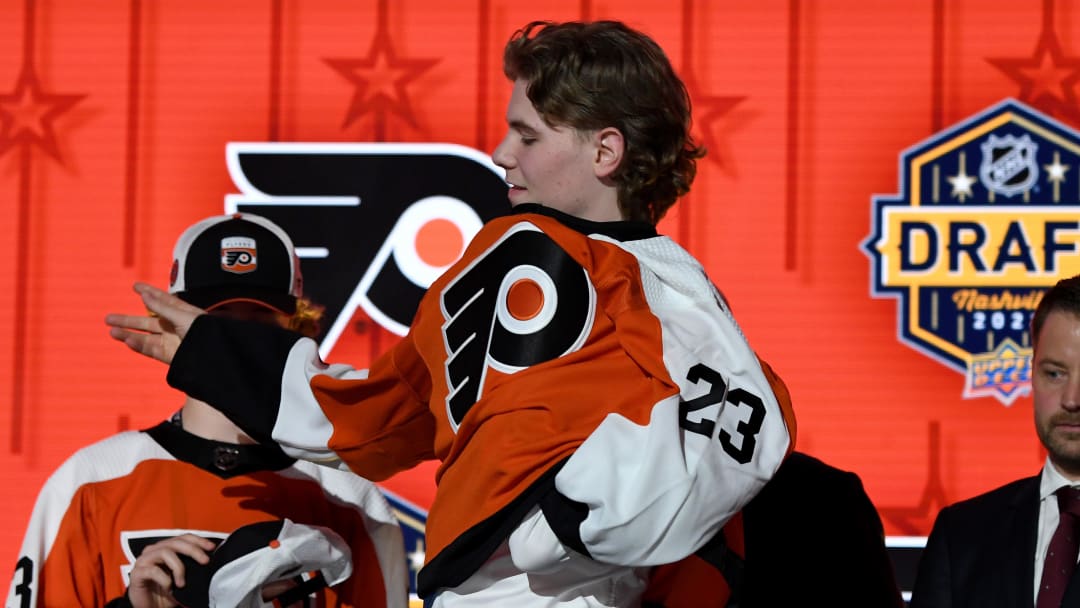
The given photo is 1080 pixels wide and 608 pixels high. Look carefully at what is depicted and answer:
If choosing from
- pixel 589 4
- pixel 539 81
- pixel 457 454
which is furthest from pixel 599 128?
pixel 589 4

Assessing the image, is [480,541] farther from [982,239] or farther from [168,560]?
[982,239]

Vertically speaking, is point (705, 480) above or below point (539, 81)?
below

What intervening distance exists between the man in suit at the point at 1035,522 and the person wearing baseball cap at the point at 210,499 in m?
0.86

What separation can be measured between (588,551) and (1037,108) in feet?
6.58

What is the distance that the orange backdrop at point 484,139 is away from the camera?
277 cm

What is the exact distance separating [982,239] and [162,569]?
1.84 metres

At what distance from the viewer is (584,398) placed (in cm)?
121

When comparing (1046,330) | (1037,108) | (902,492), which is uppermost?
(1037,108)

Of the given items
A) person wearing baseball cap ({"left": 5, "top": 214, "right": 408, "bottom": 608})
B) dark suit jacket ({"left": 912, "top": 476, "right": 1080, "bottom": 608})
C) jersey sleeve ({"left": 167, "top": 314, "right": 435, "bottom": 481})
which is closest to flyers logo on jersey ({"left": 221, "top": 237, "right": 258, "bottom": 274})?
person wearing baseball cap ({"left": 5, "top": 214, "right": 408, "bottom": 608})

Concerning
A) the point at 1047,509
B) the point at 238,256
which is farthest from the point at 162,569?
the point at 1047,509

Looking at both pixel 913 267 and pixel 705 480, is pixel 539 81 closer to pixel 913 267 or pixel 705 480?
pixel 705 480

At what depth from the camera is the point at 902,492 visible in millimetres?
2730

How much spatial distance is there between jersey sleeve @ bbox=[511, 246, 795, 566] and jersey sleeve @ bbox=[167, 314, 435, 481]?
26 cm

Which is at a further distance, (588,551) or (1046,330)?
(1046,330)
